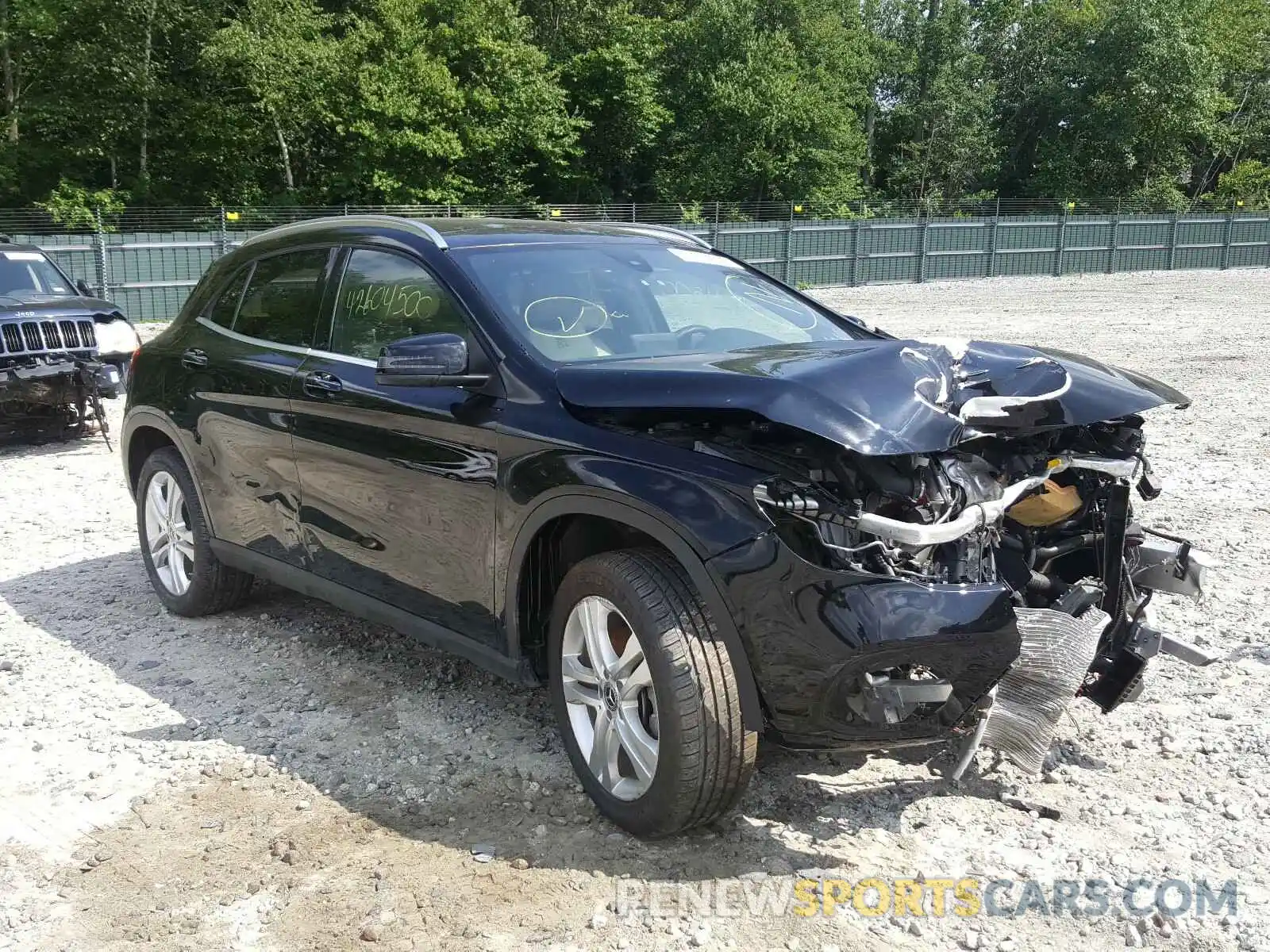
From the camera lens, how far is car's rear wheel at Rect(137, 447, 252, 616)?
17.8 feet

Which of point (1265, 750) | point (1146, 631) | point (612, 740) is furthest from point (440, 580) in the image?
point (1265, 750)

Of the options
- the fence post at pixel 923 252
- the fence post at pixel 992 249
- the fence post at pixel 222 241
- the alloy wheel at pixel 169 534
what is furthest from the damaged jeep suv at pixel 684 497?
the fence post at pixel 992 249

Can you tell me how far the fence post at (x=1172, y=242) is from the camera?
38000 mm

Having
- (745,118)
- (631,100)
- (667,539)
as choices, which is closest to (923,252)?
(745,118)

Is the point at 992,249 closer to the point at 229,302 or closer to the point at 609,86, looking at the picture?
the point at 609,86

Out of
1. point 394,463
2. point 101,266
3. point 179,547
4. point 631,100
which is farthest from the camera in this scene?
point 631,100

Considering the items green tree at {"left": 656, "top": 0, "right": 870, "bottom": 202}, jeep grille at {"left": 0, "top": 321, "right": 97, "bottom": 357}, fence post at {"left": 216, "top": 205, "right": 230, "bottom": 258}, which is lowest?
jeep grille at {"left": 0, "top": 321, "right": 97, "bottom": 357}

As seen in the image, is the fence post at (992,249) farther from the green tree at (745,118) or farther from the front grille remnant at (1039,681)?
the front grille remnant at (1039,681)

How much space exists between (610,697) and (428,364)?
1.16 m

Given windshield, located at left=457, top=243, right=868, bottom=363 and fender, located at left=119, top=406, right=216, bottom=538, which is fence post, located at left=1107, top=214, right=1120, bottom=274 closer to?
windshield, located at left=457, top=243, right=868, bottom=363

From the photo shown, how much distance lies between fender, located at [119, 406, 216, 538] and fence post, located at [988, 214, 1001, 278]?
33052 mm

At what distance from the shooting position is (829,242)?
108 ft

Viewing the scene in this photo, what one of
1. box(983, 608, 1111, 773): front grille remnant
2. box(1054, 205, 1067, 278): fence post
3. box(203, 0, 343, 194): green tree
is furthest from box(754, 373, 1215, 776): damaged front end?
box(1054, 205, 1067, 278): fence post

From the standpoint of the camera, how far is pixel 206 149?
3688 centimetres
